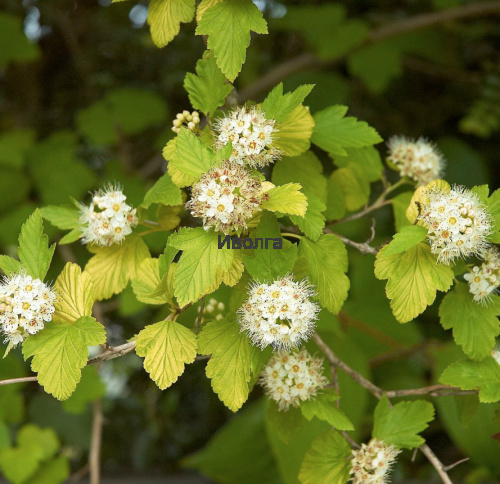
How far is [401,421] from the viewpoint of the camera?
839mm

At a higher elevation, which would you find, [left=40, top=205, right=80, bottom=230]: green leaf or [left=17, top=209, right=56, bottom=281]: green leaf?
[left=17, top=209, right=56, bottom=281]: green leaf

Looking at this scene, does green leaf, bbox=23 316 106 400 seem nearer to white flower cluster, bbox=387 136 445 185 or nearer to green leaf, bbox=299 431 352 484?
green leaf, bbox=299 431 352 484

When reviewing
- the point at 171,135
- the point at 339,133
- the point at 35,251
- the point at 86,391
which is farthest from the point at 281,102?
the point at 171,135

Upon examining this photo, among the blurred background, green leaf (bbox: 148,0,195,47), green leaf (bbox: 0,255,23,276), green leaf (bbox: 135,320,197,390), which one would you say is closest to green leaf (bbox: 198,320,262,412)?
green leaf (bbox: 135,320,197,390)

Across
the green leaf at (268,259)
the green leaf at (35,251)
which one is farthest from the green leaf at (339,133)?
the green leaf at (35,251)

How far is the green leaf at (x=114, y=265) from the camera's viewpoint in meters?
0.89

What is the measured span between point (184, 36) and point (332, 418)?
1621 mm

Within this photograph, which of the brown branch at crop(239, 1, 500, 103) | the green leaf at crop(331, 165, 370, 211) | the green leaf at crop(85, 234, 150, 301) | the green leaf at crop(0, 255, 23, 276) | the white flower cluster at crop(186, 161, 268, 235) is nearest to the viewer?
the white flower cluster at crop(186, 161, 268, 235)

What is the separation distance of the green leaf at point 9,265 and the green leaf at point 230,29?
382 mm

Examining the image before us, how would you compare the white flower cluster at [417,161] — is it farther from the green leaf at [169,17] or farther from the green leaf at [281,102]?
the green leaf at [169,17]

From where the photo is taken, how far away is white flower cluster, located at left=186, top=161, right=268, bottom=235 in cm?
67

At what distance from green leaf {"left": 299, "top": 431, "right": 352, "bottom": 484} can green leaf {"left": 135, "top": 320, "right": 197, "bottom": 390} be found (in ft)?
0.83

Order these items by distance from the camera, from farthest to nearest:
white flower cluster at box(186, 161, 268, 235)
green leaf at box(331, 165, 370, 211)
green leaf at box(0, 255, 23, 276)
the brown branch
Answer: the brown branch → green leaf at box(331, 165, 370, 211) → green leaf at box(0, 255, 23, 276) → white flower cluster at box(186, 161, 268, 235)

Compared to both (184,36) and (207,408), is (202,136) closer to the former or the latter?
(184,36)
